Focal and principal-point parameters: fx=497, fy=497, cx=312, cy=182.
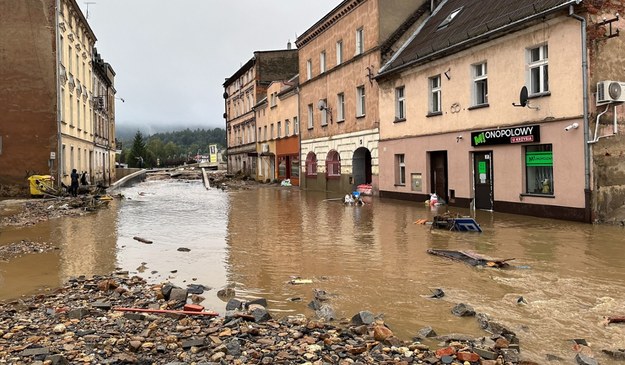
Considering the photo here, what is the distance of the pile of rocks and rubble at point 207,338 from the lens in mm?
4758

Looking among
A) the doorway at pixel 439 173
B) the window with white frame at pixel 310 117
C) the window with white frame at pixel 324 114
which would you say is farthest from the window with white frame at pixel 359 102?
the window with white frame at pixel 310 117

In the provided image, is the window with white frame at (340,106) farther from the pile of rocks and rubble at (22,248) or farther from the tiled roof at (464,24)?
the pile of rocks and rubble at (22,248)

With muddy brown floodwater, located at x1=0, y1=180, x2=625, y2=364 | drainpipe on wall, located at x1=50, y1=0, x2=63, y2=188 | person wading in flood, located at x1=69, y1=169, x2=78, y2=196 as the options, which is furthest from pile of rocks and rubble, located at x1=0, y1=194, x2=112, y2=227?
drainpipe on wall, located at x1=50, y1=0, x2=63, y2=188

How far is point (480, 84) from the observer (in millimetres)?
18984

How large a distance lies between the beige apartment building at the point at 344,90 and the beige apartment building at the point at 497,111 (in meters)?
1.89

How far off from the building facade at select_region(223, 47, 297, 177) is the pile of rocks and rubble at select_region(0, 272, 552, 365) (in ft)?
146

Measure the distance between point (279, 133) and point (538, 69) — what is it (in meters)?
29.9

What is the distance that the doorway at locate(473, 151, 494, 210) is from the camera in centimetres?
1817

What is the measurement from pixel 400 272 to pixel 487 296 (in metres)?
1.86

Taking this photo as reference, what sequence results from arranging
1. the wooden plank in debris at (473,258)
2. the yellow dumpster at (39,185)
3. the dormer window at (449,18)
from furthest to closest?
1. the yellow dumpster at (39,185)
2. the dormer window at (449,18)
3. the wooden plank in debris at (473,258)

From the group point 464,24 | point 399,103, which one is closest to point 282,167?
point 399,103

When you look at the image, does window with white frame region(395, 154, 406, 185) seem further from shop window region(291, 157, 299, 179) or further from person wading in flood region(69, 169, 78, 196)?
person wading in flood region(69, 169, 78, 196)

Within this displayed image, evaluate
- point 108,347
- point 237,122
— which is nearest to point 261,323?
point 108,347

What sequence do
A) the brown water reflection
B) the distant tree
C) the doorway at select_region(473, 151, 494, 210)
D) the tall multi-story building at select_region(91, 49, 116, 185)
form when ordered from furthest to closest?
the distant tree < the tall multi-story building at select_region(91, 49, 116, 185) < the doorway at select_region(473, 151, 494, 210) < the brown water reflection
